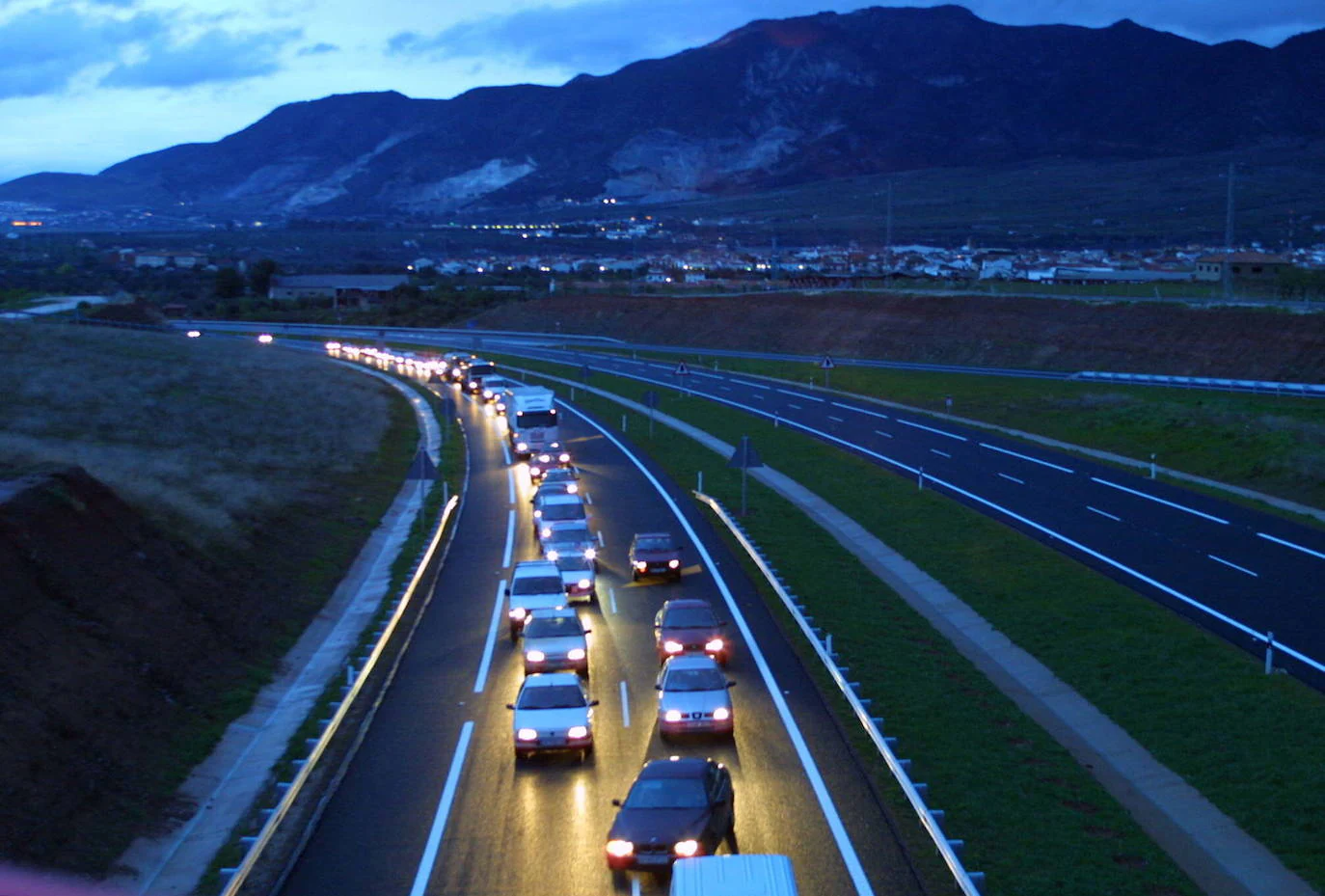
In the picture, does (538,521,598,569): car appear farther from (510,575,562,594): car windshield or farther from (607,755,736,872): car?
(607,755,736,872): car

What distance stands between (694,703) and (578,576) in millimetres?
9145

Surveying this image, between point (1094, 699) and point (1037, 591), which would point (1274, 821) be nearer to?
point (1094, 699)

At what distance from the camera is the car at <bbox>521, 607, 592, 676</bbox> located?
1962cm

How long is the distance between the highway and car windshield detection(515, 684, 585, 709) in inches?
26.8

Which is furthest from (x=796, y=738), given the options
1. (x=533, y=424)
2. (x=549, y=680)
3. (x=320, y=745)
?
(x=533, y=424)

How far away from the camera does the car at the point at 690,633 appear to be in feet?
66.7

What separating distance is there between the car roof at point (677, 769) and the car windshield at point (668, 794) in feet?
0.35

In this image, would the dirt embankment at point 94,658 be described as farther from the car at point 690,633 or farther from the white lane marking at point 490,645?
the car at point 690,633

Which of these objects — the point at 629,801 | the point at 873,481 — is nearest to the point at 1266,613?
the point at 629,801

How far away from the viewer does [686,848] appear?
12164mm

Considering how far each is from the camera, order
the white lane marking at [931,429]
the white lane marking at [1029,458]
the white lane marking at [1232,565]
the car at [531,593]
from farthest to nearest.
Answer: the white lane marking at [931,429] → the white lane marking at [1029,458] → the white lane marking at [1232,565] → the car at [531,593]

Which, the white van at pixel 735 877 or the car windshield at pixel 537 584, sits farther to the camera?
the car windshield at pixel 537 584

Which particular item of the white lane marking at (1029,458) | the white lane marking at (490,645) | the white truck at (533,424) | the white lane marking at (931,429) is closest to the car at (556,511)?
the white lane marking at (490,645)

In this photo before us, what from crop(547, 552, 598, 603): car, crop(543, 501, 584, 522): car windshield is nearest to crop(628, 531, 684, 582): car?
crop(547, 552, 598, 603): car
